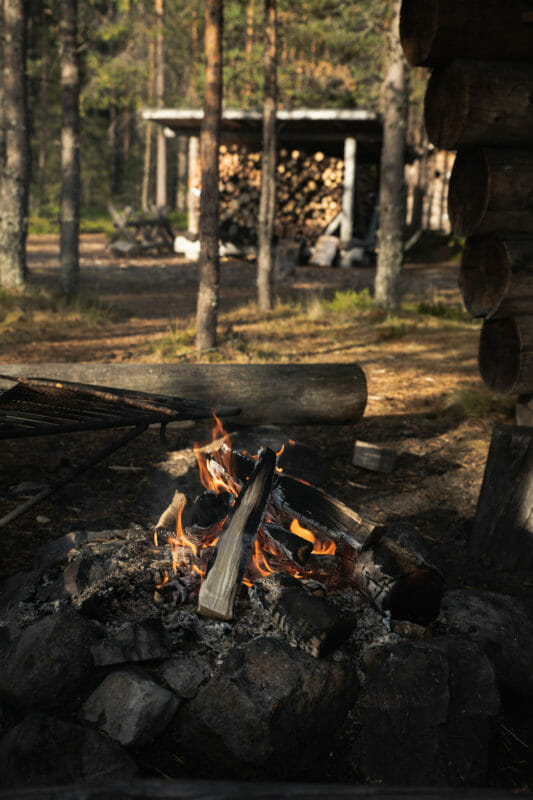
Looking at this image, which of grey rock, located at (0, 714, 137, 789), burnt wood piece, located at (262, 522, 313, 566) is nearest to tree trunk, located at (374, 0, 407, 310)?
burnt wood piece, located at (262, 522, 313, 566)

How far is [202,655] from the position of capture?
106 inches

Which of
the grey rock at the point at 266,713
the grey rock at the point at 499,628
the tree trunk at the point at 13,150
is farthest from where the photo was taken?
the tree trunk at the point at 13,150

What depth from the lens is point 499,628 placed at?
10.2 feet

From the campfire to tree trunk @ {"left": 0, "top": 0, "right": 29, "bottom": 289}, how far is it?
31.3 ft

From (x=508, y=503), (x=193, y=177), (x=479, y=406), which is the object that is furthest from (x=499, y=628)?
(x=193, y=177)

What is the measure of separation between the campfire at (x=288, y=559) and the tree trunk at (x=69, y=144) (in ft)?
31.3

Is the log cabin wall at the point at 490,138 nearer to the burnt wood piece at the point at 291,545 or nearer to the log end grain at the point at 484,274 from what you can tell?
the log end grain at the point at 484,274

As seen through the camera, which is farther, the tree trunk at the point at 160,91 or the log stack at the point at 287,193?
the tree trunk at the point at 160,91

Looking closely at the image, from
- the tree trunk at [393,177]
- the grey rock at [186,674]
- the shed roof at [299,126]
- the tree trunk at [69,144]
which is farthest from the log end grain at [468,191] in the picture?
the shed roof at [299,126]

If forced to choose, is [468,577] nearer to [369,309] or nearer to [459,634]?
[459,634]

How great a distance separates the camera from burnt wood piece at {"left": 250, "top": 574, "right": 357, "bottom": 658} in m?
2.69

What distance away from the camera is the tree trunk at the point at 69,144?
11531mm

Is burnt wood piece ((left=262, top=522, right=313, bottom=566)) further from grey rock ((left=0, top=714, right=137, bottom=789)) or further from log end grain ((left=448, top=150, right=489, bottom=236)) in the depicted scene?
log end grain ((left=448, top=150, right=489, bottom=236))

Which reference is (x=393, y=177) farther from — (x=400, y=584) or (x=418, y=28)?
(x=400, y=584)
